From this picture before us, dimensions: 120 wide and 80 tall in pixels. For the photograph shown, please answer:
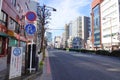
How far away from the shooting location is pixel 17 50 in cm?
959

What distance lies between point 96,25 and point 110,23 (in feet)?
79.5

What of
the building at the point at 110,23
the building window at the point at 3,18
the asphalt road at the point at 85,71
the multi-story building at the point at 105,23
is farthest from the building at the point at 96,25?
the asphalt road at the point at 85,71

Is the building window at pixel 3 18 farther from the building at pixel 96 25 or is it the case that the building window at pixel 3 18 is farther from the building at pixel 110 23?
the building at pixel 96 25

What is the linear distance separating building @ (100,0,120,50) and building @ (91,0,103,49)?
405cm

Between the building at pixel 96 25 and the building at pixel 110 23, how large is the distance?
13.3 feet

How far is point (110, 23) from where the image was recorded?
307 ft

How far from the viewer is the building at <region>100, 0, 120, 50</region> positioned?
86125 millimetres

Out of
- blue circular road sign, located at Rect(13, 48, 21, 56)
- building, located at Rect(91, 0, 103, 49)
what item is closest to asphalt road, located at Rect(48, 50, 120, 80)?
blue circular road sign, located at Rect(13, 48, 21, 56)

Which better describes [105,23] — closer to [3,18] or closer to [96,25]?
A: [96,25]

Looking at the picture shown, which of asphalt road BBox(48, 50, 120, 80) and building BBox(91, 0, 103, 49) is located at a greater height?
building BBox(91, 0, 103, 49)

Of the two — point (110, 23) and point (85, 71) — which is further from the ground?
point (110, 23)

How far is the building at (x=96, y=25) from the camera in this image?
369ft

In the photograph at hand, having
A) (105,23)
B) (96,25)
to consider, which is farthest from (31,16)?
(96,25)

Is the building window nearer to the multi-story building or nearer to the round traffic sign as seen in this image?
the round traffic sign
